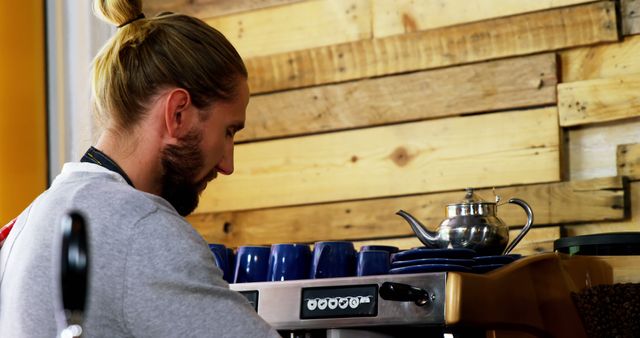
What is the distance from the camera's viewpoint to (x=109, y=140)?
1.50 meters

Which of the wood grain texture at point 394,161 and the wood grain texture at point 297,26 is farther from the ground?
the wood grain texture at point 297,26

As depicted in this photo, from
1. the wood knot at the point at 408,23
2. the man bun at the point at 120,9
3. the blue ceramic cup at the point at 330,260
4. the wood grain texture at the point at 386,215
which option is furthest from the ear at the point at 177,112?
the wood knot at the point at 408,23

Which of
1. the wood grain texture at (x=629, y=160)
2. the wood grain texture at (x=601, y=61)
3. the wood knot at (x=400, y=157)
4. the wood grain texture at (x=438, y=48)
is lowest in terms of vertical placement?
the wood grain texture at (x=629, y=160)

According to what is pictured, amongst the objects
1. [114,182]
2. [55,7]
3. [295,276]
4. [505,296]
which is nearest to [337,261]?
[295,276]

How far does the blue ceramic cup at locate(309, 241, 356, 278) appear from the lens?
2.00m

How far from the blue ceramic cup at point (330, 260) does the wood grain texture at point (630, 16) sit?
2.94 ft

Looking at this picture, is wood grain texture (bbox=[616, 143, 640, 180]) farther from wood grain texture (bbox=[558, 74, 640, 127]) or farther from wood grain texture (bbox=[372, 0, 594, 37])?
wood grain texture (bbox=[372, 0, 594, 37])

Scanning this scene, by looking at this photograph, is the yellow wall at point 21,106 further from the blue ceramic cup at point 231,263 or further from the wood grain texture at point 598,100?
the wood grain texture at point 598,100

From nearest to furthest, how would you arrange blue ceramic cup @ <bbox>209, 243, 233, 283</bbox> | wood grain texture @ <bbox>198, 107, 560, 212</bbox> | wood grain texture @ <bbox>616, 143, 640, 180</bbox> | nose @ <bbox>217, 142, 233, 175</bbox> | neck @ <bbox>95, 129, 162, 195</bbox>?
1. neck @ <bbox>95, 129, 162, 195</bbox>
2. nose @ <bbox>217, 142, 233, 175</bbox>
3. blue ceramic cup @ <bbox>209, 243, 233, 283</bbox>
4. wood grain texture @ <bbox>616, 143, 640, 180</bbox>
5. wood grain texture @ <bbox>198, 107, 560, 212</bbox>

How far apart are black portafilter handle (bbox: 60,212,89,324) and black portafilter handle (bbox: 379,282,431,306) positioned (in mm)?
1070

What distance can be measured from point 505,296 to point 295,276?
49 cm

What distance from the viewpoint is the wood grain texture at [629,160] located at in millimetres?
2326

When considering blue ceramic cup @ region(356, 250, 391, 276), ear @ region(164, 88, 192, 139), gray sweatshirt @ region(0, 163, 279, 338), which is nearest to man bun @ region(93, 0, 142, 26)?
ear @ region(164, 88, 192, 139)

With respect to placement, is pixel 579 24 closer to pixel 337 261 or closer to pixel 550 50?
pixel 550 50
